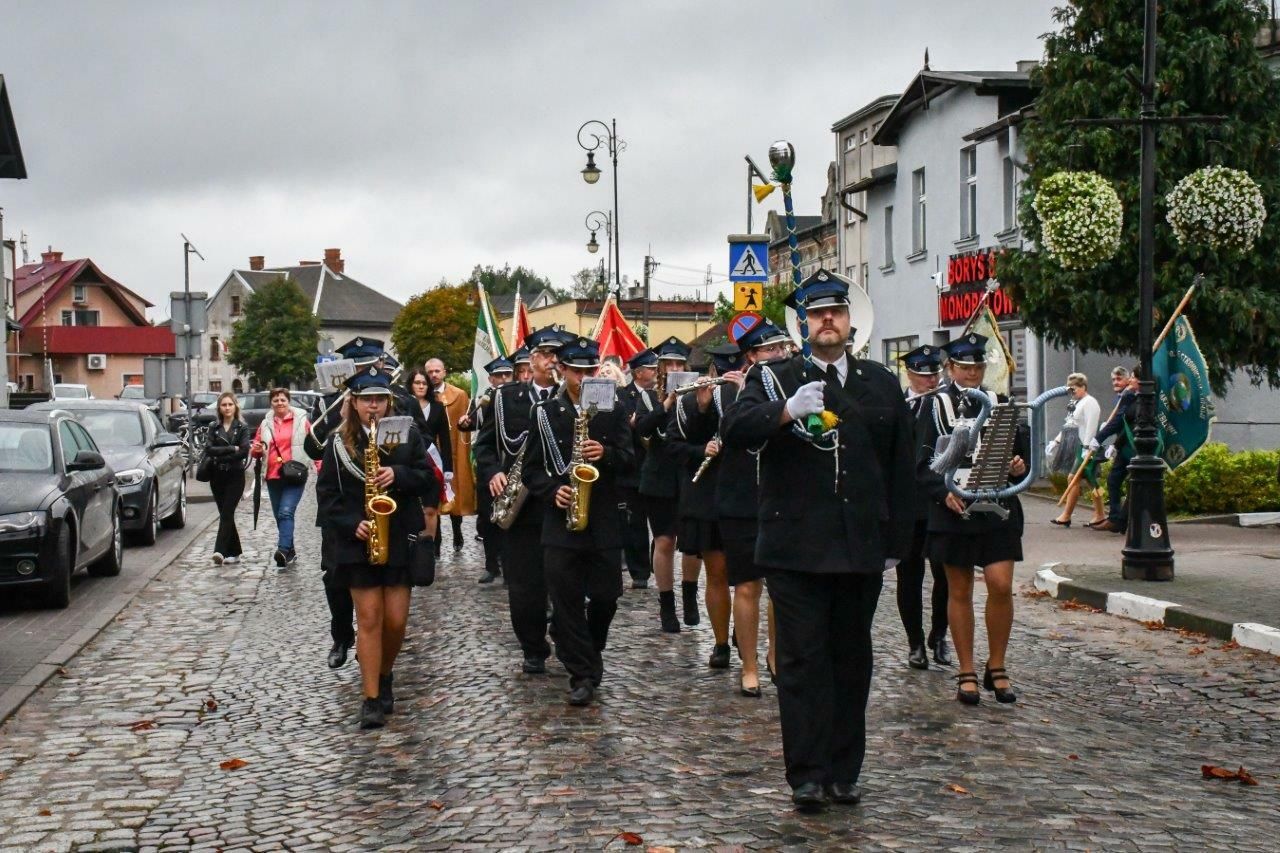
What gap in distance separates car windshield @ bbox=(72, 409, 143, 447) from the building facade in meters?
100.0

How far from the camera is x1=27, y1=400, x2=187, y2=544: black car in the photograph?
18.4m

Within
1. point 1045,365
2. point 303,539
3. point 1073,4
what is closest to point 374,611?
point 303,539

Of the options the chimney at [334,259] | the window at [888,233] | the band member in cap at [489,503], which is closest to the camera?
the band member in cap at [489,503]

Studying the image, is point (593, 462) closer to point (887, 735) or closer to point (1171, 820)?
point (887, 735)

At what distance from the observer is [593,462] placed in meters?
8.81

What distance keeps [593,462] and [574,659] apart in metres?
1.04

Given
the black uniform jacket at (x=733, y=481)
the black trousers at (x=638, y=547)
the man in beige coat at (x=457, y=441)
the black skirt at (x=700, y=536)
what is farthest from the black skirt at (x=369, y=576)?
the man in beige coat at (x=457, y=441)

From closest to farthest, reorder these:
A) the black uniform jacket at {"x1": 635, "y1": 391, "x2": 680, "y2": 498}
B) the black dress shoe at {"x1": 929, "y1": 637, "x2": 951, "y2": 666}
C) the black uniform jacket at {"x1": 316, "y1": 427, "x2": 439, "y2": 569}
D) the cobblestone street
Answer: the cobblestone street
the black uniform jacket at {"x1": 316, "y1": 427, "x2": 439, "y2": 569}
the black dress shoe at {"x1": 929, "y1": 637, "x2": 951, "y2": 666}
the black uniform jacket at {"x1": 635, "y1": 391, "x2": 680, "y2": 498}

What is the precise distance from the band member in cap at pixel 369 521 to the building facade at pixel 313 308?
11274 centimetres

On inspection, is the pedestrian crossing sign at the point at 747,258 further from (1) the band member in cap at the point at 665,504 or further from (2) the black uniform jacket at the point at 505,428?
(2) the black uniform jacket at the point at 505,428

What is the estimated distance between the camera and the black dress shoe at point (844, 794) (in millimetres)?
6285

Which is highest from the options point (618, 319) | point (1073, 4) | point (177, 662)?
point (1073, 4)

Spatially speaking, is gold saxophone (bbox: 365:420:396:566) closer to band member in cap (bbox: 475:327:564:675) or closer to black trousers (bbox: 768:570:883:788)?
band member in cap (bbox: 475:327:564:675)

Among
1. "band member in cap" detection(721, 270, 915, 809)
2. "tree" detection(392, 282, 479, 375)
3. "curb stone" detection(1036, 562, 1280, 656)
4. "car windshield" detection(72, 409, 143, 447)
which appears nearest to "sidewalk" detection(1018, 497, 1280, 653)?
"curb stone" detection(1036, 562, 1280, 656)
